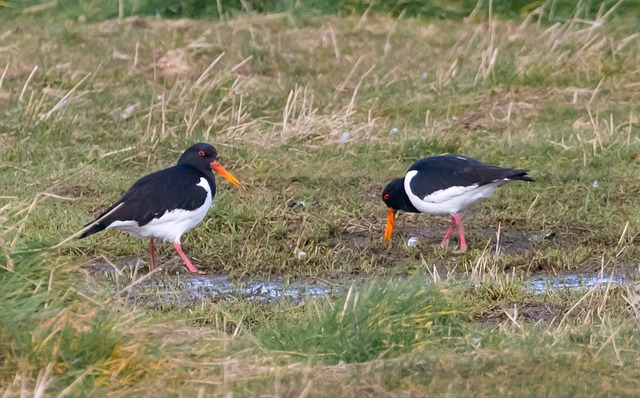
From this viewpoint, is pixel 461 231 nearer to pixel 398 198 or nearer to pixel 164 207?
pixel 398 198

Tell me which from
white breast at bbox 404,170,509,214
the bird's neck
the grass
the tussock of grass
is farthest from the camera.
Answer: the bird's neck

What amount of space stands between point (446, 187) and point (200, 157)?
1.64 metres

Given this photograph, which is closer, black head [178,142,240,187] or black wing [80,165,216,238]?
black wing [80,165,216,238]

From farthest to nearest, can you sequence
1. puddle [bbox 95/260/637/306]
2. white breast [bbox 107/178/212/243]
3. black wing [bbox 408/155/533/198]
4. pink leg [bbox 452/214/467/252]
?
black wing [bbox 408/155/533/198] → pink leg [bbox 452/214/467/252] → white breast [bbox 107/178/212/243] → puddle [bbox 95/260/637/306]

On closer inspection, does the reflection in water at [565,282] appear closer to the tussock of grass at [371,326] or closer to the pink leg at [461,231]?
the pink leg at [461,231]

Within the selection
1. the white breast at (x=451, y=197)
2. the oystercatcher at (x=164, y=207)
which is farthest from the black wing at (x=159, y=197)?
the white breast at (x=451, y=197)

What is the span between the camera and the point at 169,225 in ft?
24.8

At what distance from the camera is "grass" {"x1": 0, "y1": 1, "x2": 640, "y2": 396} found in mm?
4793

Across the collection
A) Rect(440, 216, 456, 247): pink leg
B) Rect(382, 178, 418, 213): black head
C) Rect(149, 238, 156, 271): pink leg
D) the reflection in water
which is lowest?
Rect(149, 238, 156, 271): pink leg

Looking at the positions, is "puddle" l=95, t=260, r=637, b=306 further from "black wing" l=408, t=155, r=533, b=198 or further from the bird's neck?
the bird's neck

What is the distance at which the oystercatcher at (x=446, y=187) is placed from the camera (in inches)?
317

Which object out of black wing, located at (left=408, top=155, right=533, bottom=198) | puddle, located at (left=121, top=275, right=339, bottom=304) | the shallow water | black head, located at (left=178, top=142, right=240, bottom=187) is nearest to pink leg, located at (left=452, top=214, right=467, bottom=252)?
black wing, located at (left=408, top=155, right=533, bottom=198)

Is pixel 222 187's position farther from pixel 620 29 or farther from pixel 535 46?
pixel 620 29

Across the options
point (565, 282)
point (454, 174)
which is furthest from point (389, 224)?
Answer: point (565, 282)
